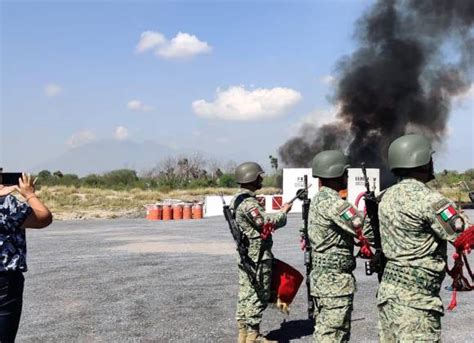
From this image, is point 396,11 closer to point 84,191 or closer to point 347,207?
point 84,191

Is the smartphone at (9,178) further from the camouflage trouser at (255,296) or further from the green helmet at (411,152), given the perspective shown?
the green helmet at (411,152)

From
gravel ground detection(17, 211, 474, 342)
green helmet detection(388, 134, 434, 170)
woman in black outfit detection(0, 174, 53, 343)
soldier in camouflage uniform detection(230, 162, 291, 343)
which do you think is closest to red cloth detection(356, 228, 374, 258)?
green helmet detection(388, 134, 434, 170)

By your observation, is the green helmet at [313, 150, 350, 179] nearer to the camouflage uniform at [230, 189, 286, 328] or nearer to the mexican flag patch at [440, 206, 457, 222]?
the camouflage uniform at [230, 189, 286, 328]

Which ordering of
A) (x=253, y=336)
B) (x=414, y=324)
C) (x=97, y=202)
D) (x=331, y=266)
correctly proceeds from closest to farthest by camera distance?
1. (x=414, y=324)
2. (x=331, y=266)
3. (x=253, y=336)
4. (x=97, y=202)

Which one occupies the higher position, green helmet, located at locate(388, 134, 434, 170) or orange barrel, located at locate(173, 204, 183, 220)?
green helmet, located at locate(388, 134, 434, 170)

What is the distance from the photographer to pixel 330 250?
13.3 ft

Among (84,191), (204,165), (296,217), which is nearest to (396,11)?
(296,217)

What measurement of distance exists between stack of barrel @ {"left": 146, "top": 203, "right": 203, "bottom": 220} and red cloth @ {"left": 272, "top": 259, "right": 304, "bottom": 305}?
15.5 metres

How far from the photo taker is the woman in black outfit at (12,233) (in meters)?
3.62

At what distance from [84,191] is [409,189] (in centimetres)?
3716

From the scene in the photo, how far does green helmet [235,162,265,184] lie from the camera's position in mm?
5219

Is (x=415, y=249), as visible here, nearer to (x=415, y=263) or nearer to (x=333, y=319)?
(x=415, y=263)

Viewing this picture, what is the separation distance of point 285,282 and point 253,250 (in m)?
0.43

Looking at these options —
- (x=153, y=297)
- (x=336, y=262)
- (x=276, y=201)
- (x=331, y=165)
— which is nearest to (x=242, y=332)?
(x=336, y=262)
